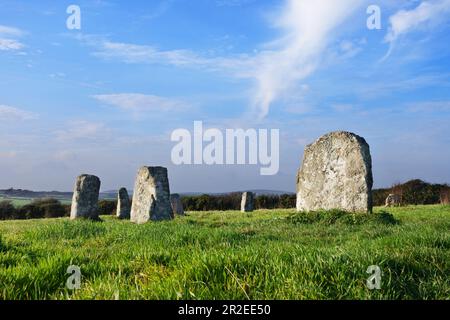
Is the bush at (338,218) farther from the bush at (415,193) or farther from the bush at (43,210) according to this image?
the bush at (43,210)

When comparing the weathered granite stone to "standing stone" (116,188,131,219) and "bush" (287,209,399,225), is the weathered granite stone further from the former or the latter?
"bush" (287,209,399,225)

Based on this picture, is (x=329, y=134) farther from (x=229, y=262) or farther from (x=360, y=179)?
(x=229, y=262)

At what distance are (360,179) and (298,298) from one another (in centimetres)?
1409

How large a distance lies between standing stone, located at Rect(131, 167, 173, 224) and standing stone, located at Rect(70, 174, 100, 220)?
329 cm

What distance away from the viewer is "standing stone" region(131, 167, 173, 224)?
2039 centimetres

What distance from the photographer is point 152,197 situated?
2047cm

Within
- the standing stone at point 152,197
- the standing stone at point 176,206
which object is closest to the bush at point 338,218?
the standing stone at point 152,197

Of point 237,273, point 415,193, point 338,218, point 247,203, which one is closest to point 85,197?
point 338,218

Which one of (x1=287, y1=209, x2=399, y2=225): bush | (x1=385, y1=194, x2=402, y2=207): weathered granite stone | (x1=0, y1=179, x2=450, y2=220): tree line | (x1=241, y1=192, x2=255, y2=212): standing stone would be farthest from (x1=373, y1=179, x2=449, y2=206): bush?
(x1=287, y1=209, x2=399, y2=225): bush

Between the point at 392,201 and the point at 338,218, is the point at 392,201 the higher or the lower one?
the higher one

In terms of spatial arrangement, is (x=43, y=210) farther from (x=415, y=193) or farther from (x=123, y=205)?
(x=415, y=193)

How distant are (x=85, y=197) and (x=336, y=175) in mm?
11840

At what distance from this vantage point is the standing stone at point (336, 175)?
58.4 ft
